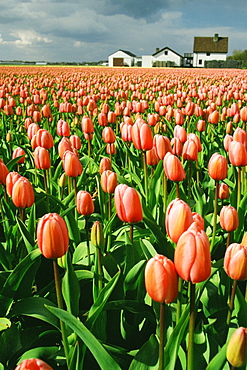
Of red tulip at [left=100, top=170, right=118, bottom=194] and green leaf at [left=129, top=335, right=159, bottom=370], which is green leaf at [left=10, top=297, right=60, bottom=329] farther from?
red tulip at [left=100, top=170, right=118, bottom=194]

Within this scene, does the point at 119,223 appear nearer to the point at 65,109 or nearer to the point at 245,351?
the point at 245,351

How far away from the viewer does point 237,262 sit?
3.88 ft

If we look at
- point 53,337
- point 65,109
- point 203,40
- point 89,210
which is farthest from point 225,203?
point 203,40

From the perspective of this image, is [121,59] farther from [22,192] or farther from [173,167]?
[22,192]

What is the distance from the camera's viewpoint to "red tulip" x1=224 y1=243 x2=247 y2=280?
1175 millimetres

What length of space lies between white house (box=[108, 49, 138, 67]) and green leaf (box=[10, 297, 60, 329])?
8927 centimetres

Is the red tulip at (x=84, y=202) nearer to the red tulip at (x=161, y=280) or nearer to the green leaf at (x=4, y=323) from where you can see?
the green leaf at (x=4, y=323)

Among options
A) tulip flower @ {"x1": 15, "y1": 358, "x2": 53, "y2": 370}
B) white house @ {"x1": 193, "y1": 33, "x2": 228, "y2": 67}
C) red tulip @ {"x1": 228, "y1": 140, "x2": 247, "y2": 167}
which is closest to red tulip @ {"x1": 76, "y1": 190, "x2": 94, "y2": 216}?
red tulip @ {"x1": 228, "y1": 140, "x2": 247, "y2": 167}

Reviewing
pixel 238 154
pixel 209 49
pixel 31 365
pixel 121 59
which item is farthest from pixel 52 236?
pixel 209 49

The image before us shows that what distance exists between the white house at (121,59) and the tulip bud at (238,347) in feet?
295

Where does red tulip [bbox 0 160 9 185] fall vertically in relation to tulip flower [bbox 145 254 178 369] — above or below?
above

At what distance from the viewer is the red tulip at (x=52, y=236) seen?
1.18 metres

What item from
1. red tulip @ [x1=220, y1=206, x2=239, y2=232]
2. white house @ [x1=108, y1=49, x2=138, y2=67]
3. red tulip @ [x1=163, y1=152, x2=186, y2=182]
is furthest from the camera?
white house @ [x1=108, y1=49, x2=138, y2=67]

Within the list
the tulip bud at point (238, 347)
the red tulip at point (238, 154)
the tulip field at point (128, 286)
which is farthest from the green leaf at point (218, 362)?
the red tulip at point (238, 154)
